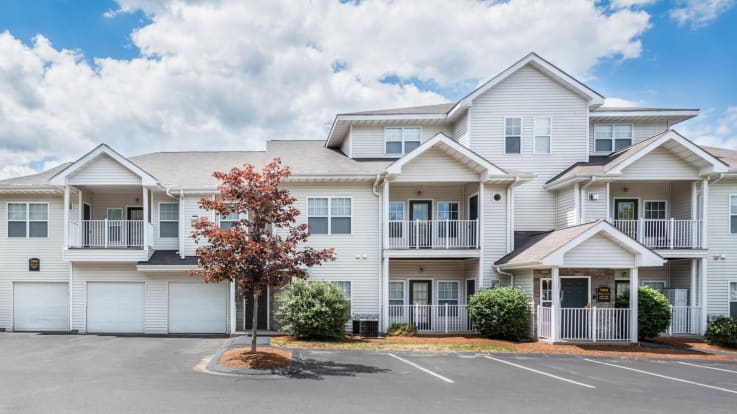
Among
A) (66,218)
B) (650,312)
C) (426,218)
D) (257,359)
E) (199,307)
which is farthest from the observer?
(426,218)

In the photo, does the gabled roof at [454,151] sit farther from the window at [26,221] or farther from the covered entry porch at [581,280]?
the window at [26,221]

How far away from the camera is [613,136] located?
22.3 m

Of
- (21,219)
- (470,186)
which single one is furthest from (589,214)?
(21,219)

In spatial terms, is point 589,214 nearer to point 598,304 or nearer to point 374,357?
point 598,304

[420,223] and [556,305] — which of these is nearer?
[556,305]

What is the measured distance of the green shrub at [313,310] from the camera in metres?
17.0

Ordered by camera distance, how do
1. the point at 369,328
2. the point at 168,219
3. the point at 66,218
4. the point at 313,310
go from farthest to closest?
the point at 168,219 → the point at 66,218 → the point at 369,328 → the point at 313,310

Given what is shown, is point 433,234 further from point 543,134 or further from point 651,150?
point 651,150

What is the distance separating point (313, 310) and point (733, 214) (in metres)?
17.4

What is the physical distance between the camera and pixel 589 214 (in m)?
19.8

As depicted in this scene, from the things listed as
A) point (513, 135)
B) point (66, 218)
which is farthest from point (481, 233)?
point (66, 218)

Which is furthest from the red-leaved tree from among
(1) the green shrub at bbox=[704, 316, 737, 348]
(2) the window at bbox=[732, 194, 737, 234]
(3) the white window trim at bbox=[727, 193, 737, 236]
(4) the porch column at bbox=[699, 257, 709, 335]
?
(2) the window at bbox=[732, 194, 737, 234]

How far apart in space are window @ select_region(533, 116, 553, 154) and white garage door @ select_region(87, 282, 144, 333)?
57.7ft

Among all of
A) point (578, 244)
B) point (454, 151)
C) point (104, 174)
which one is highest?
point (454, 151)
